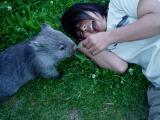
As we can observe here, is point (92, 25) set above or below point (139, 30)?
below

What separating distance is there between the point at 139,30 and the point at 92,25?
58 cm

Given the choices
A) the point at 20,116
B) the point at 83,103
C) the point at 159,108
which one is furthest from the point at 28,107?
the point at 159,108

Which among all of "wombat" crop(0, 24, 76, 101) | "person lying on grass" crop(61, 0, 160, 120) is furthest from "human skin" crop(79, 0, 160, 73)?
"wombat" crop(0, 24, 76, 101)

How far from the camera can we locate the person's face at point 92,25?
464 cm

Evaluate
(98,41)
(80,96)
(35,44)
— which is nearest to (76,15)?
(98,41)

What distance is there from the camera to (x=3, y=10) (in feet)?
17.3

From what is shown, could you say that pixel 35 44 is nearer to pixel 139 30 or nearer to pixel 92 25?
pixel 92 25

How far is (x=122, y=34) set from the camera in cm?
433

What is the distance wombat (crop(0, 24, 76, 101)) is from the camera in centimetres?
442

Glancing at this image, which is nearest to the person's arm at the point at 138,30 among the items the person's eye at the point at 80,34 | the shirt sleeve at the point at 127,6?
the shirt sleeve at the point at 127,6

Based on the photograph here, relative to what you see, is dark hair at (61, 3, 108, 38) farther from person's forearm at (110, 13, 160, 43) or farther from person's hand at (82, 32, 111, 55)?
person's forearm at (110, 13, 160, 43)

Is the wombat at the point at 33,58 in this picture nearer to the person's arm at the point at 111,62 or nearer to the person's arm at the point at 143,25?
the person's arm at the point at 111,62

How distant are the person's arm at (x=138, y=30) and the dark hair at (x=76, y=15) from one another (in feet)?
1.05

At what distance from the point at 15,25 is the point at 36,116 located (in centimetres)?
125
